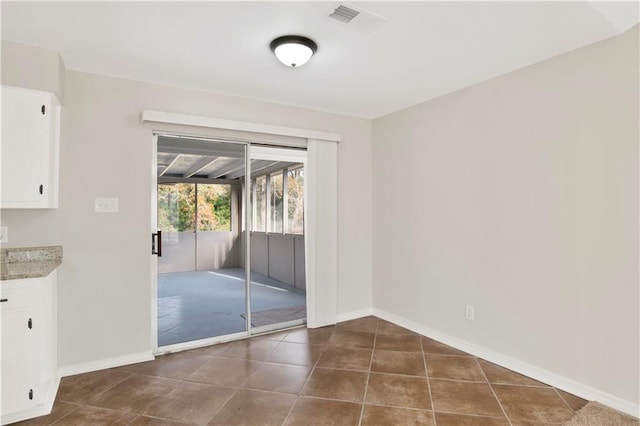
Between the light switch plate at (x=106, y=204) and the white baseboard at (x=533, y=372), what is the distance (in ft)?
10.3

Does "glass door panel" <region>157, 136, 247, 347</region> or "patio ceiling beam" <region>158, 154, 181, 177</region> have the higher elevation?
"patio ceiling beam" <region>158, 154, 181, 177</region>

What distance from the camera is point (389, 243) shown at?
4227 millimetres

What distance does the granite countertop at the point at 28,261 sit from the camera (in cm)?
220

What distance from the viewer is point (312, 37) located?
7.84 feet

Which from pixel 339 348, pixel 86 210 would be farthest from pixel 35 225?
pixel 339 348

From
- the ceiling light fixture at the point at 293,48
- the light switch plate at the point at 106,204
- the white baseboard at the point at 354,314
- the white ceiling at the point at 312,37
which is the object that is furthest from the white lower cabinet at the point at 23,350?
the white baseboard at the point at 354,314

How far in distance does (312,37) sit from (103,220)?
7.37 ft

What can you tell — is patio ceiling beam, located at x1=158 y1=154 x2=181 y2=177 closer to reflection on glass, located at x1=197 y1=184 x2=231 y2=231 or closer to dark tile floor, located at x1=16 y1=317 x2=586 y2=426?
reflection on glass, located at x1=197 y1=184 x2=231 y2=231

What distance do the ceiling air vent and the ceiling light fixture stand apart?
0.32 meters

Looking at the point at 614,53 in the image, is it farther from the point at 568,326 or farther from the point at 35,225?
the point at 35,225

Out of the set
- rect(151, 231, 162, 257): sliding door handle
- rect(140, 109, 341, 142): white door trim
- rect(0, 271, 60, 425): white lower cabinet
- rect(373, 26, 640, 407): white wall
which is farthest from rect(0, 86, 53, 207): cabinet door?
rect(373, 26, 640, 407): white wall

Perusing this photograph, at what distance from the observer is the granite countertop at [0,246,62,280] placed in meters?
2.20

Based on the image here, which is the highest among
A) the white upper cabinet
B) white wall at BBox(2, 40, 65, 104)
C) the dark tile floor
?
white wall at BBox(2, 40, 65, 104)

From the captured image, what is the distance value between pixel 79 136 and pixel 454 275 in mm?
3548
